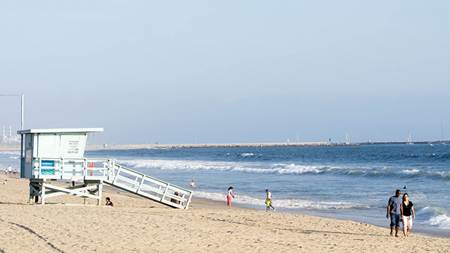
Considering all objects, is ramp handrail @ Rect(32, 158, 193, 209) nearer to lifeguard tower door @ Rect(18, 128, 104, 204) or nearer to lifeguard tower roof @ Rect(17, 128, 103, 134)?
lifeguard tower door @ Rect(18, 128, 104, 204)

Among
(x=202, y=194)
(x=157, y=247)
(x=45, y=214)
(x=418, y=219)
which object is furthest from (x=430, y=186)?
(x=157, y=247)

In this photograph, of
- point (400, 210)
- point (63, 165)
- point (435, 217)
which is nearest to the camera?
point (400, 210)

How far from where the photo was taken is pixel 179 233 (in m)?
18.2

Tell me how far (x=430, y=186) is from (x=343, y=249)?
93.5 feet

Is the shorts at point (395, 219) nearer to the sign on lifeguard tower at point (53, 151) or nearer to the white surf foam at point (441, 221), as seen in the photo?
the white surf foam at point (441, 221)

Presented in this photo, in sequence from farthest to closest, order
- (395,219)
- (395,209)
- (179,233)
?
(395,219)
(395,209)
(179,233)

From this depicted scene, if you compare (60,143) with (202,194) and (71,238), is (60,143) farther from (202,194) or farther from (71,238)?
(202,194)

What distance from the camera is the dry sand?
1567 centimetres

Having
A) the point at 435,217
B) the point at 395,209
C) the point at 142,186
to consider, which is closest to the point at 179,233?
the point at 395,209

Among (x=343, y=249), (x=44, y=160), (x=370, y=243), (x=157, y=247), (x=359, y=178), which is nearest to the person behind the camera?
(x=157, y=247)

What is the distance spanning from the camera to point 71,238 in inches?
638

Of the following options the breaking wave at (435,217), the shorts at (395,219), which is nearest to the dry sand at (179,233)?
the shorts at (395,219)

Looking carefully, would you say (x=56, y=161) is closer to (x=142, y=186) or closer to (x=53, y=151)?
Result: (x=53, y=151)

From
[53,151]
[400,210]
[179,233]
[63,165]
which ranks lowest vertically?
[179,233]
